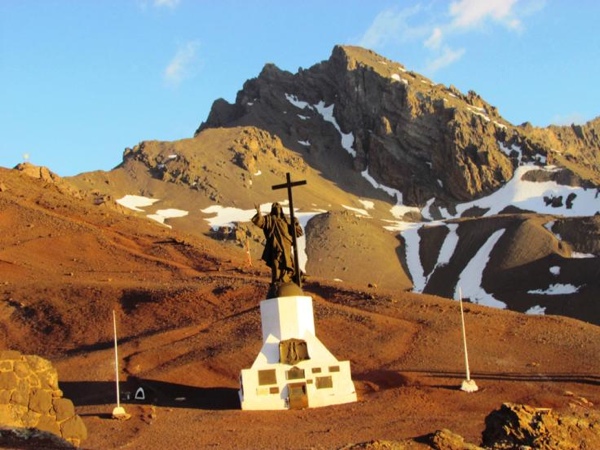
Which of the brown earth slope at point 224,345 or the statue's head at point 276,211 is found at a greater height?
the statue's head at point 276,211

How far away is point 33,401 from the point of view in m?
19.6

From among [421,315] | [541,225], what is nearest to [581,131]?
[541,225]

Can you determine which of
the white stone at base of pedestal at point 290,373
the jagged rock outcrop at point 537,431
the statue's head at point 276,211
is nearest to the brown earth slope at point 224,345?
the white stone at base of pedestal at point 290,373

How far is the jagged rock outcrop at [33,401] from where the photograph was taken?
19.2m

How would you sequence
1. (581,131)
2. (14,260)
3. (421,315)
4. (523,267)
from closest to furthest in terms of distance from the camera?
(421,315)
(14,260)
(523,267)
(581,131)

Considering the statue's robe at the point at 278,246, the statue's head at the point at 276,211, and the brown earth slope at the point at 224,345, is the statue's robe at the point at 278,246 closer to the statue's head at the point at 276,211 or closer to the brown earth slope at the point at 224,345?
the statue's head at the point at 276,211

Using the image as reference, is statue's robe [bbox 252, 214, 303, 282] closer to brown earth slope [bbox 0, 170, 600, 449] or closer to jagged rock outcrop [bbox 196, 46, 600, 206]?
brown earth slope [bbox 0, 170, 600, 449]

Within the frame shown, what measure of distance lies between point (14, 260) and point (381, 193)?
93.8 metres

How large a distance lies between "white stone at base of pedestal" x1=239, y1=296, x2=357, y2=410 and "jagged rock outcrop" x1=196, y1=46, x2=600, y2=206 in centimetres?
10904

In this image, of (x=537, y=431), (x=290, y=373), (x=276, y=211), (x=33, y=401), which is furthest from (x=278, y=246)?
(x=537, y=431)

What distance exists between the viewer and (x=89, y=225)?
54.3m

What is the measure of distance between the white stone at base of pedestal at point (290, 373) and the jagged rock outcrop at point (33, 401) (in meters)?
4.84

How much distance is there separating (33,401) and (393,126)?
4916 inches

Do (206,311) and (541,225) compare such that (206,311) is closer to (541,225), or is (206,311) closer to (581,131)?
(541,225)
